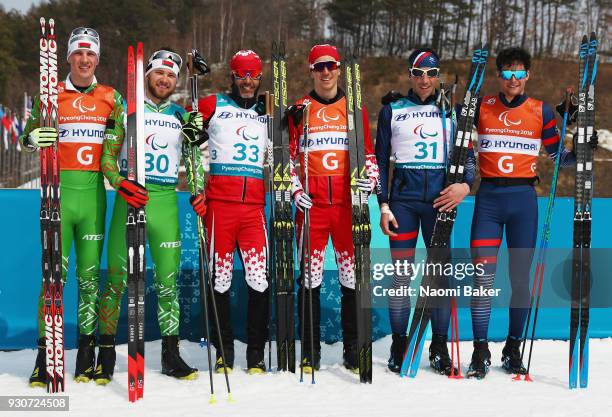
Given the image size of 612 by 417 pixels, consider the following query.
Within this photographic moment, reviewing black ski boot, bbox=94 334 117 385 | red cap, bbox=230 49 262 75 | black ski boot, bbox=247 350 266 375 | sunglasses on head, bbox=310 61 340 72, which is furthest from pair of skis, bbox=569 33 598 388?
black ski boot, bbox=94 334 117 385

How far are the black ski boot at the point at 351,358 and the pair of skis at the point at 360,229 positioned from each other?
0.71ft

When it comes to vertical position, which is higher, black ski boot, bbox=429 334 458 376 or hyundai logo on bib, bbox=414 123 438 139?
hyundai logo on bib, bbox=414 123 438 139

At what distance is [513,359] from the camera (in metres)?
4.31

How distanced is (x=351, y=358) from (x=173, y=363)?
1.22m

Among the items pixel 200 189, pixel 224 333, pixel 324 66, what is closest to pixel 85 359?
pixel 224 333

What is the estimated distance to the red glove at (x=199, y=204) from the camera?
3.99m

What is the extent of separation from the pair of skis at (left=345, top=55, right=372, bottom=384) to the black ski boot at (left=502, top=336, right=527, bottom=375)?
102 centimetres

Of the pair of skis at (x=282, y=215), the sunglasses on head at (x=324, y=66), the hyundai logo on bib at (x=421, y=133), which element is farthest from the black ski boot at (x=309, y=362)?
the sunglasses on head at (x=324, y=66)

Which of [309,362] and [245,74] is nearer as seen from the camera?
[245,74]

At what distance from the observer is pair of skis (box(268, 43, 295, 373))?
4199 millimetres

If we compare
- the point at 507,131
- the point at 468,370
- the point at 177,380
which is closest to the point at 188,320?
the point at 177,380

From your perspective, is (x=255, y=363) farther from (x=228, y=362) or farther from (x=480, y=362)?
(x=480, y=362)

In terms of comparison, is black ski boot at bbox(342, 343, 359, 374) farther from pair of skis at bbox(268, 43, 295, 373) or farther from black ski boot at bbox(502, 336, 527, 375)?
black ski boot at bbox(502, 336, 527, 375)

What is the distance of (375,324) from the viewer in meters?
5.35
